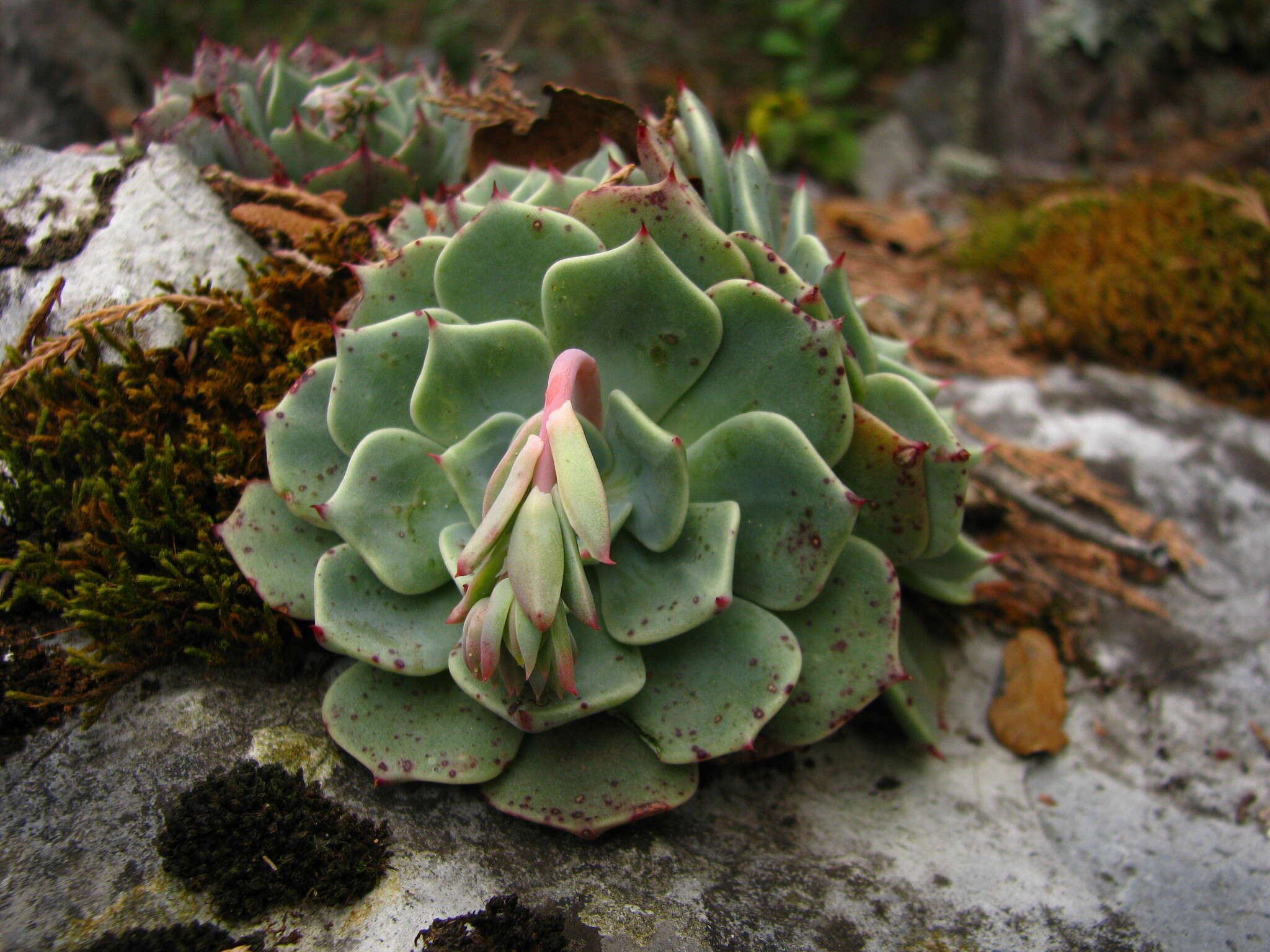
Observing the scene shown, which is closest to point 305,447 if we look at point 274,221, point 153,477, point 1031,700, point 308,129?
point 153,477

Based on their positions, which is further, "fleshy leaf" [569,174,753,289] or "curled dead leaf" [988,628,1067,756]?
"curled dead leaf" [988,628,1067,756]

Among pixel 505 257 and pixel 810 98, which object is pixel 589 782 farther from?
pixel 810 98

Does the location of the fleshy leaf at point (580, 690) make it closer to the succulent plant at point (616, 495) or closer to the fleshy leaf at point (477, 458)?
the succulent plant at point (616, 495)

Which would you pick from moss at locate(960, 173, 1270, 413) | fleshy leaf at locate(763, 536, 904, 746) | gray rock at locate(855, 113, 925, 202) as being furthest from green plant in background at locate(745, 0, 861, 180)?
fleshy leaf at locate(763, 536, 904, 746)

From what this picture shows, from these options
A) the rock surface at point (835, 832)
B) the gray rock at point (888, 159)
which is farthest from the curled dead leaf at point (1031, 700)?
the gray rock at point (888, 159)

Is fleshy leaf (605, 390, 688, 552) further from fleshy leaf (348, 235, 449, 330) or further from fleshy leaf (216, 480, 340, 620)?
fleshy leaf (216, 480, 340, 620)

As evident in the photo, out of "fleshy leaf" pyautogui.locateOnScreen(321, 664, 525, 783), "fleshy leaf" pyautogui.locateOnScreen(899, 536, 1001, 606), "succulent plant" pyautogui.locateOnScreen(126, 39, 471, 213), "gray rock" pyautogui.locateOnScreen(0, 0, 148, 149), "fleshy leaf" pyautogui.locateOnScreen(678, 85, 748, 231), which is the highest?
"gray rock" pyautogui.locateOnScreen(0, 0, 148, 149)
